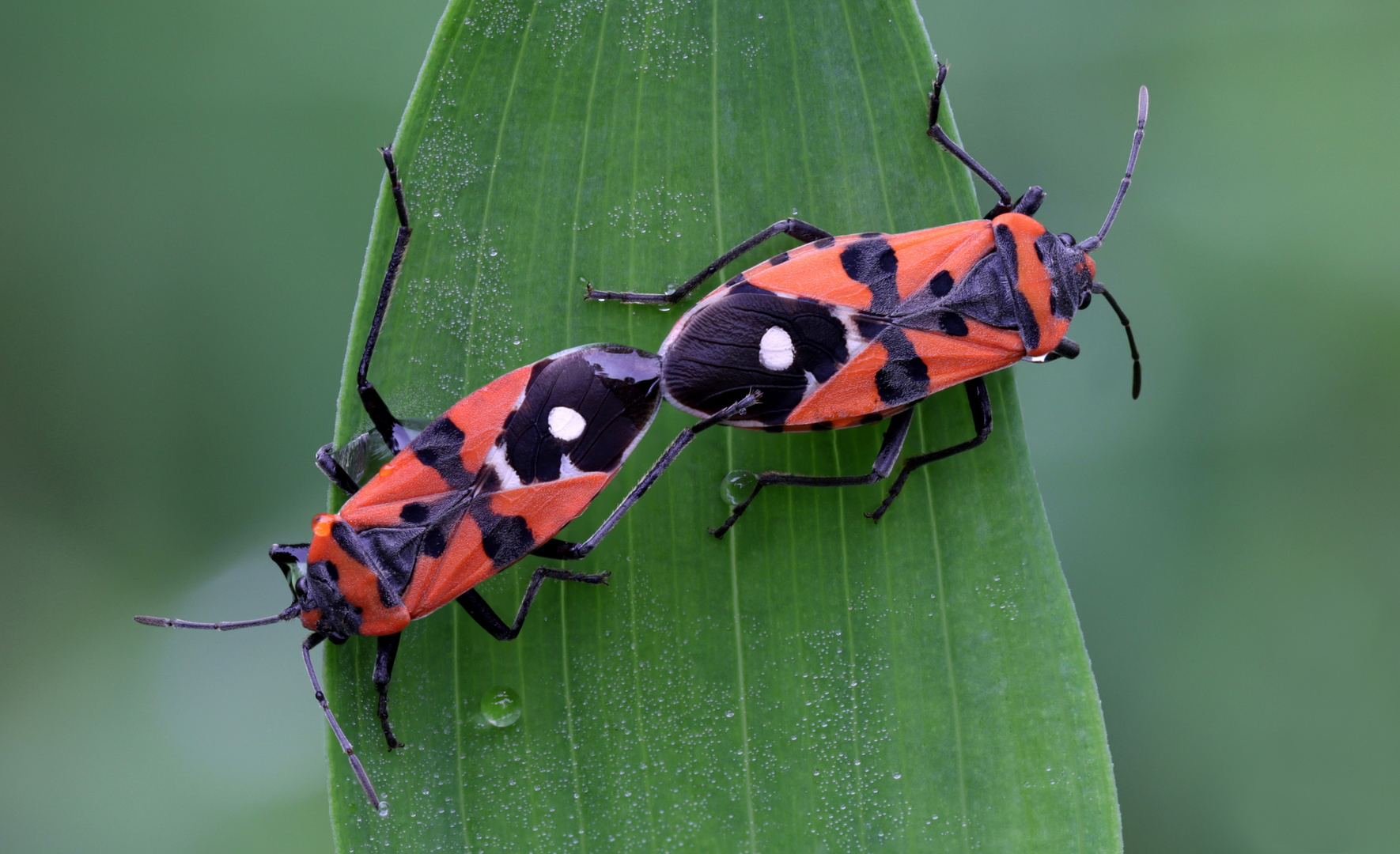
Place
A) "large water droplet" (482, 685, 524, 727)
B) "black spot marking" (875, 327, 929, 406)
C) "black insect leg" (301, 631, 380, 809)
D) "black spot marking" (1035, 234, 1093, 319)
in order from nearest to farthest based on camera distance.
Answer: "black insect leg" (301, 631, 380, 809) < "large water droplet" (482, 685, 524, 727) < "black spot marking" (875, 327, 929, 406) < "black spot marking" (1035, 234, 1093, 319)

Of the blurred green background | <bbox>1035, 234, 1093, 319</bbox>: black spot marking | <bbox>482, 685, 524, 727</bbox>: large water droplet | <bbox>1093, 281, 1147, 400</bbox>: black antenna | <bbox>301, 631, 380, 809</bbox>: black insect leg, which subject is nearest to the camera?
<bbox>301, 631, 380, 809</bbox>: black insect leg

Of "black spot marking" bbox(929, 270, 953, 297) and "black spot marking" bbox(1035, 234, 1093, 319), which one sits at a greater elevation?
"black spot marking" bbox(929, 270, 953, 297)

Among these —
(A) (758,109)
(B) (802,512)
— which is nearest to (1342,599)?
(B) (802,512)

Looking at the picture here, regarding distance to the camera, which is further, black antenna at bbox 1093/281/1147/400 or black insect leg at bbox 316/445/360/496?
black antenna at bbox 1093/281/1147/400

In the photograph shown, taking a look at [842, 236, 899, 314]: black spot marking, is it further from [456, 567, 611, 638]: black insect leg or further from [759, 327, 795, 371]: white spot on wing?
[456, 567, 611, 638]: black insect leg

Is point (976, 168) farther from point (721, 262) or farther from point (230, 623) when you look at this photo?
point (230, 623)

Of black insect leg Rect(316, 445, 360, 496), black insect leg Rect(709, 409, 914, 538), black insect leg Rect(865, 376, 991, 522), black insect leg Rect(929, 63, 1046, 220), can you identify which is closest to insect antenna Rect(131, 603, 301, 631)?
black insect leg Rect(316, 445, 360, 496)

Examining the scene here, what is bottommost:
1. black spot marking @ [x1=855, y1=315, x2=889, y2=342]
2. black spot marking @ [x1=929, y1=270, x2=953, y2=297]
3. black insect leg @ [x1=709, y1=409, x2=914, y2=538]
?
black insect leg @ [x1=709, y1=409, x2=914, y2=538]

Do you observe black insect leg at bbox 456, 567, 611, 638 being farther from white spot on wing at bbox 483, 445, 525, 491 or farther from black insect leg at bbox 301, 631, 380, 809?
black insect leg at bbox 301, 631, 380, 809
